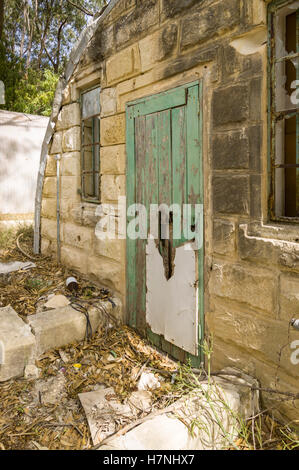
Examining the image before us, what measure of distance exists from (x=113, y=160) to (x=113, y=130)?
34 cm

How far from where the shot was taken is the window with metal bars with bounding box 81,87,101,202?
15.4 ft

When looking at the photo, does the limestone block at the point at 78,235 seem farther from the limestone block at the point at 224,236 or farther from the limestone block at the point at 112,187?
the limestone block at the point at 224,236

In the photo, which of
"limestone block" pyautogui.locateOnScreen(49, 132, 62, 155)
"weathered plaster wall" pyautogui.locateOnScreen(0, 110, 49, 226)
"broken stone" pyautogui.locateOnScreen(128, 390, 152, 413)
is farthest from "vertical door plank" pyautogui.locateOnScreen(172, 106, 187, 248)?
"weathered plaster wall" pyautogui.locateOnScreen(0, 110, 49, 226)

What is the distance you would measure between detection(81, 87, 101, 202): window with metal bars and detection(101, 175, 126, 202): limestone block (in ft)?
1.51

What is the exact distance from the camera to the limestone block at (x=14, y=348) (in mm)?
3008

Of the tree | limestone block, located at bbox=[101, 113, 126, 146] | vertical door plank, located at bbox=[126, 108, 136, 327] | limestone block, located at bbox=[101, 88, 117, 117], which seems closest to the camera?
vertical door plank, located at bbox=[126, 108, 136, 327]

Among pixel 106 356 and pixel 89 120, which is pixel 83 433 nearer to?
pixel 106 356

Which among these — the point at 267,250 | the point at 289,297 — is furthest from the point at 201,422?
the point at 267,250

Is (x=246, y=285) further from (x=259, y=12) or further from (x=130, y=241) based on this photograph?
(x=259, y=12)

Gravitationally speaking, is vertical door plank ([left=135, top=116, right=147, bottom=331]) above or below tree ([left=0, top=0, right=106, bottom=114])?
below

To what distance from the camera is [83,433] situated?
2.44 metres

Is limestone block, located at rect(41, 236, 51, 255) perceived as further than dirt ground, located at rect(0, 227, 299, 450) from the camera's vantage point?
Yes

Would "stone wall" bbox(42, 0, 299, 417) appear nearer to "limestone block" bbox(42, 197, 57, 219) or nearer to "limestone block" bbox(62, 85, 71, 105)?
"limestone block" bbox(62, 85, 71, 105)
